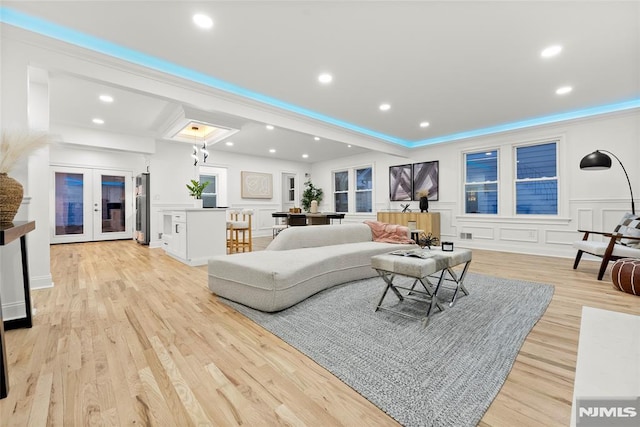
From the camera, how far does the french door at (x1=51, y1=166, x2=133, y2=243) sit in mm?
7090

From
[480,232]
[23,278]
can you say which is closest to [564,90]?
[480,232]

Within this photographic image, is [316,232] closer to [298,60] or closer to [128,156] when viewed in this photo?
[298,60]

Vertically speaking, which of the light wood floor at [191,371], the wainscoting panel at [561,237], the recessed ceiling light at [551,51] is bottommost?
the light wood floor at [191,371]

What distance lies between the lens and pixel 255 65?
129 inches

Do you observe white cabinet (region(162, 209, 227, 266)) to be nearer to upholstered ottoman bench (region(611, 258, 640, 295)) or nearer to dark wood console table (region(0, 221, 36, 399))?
dark wood console table (region(0, 221, 36, 399))

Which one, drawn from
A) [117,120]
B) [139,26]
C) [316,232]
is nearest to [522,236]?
[316,232]

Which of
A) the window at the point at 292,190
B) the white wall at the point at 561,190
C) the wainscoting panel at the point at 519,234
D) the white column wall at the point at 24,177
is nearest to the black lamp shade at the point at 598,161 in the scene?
the white wall at the point at 561,190

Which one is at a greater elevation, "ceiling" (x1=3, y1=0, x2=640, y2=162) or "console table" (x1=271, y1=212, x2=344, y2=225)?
"ceiling" (x1=3, y1=0, x2=640, y2=162)

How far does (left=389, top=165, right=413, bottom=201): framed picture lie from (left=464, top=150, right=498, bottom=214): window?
4.82 ft

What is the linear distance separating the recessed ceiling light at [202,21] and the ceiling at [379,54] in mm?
52

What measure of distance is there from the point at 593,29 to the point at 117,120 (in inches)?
284

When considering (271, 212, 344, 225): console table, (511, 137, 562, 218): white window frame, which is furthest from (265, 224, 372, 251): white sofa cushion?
(511, 137, 562, 218): white window frame

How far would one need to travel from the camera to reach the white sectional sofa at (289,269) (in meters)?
2.46

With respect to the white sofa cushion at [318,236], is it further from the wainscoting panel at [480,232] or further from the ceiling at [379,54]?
the wainscoting panel at [480,232]
